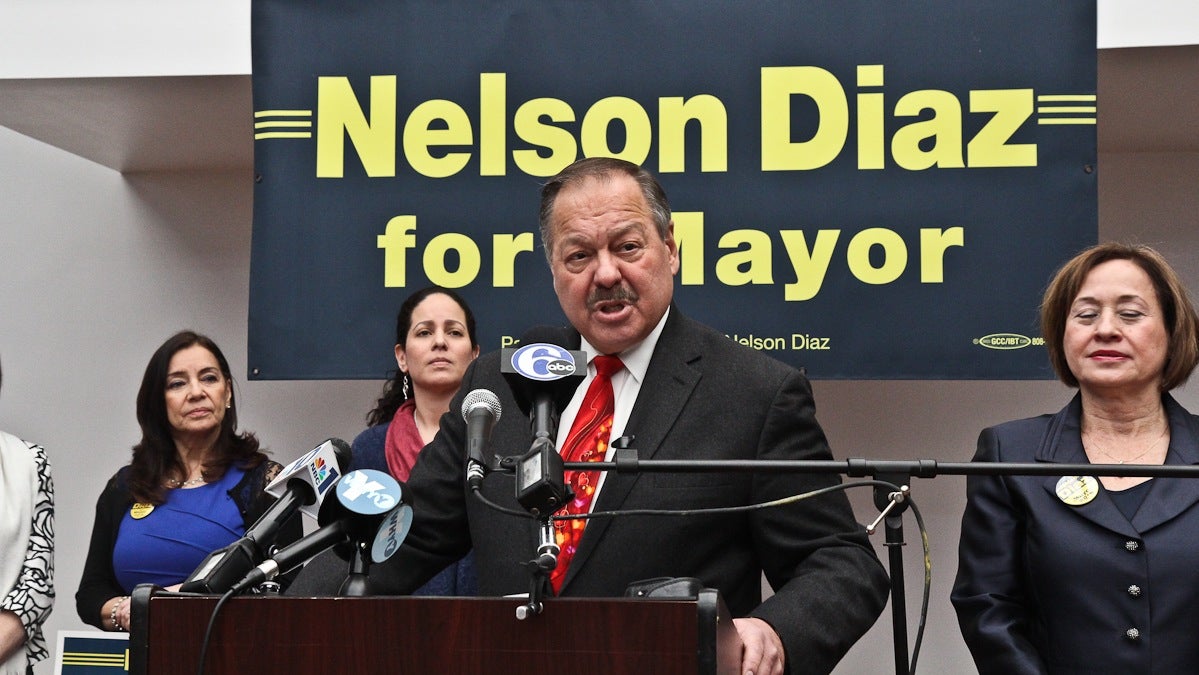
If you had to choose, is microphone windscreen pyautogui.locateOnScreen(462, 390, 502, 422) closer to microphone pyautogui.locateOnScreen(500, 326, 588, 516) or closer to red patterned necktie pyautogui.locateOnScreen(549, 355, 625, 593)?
microphone pyautogui.locateOnScreen(500, 326, 588, 516)

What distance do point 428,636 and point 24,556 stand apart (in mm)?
2572

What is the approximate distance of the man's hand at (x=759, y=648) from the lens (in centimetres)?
178

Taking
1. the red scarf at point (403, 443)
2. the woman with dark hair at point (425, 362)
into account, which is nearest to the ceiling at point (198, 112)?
the woman with dark hair at point (425, 362)

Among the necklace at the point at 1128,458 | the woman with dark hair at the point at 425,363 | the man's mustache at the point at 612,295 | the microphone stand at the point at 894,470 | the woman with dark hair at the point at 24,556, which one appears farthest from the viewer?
the woman with dark hair at the point at 425,363

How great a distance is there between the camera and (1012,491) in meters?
2.65

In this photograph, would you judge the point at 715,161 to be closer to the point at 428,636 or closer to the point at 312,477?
the point at 312,477

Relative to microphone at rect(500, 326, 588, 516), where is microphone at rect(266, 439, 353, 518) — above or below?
below

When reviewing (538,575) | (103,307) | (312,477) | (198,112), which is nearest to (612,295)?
(312,477)

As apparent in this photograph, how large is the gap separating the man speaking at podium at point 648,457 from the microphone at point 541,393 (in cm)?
37

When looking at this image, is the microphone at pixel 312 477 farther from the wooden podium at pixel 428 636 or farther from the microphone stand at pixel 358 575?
the wooden podium at pixel 428 636

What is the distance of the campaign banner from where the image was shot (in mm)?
3670

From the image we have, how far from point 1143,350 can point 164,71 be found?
2763 mm

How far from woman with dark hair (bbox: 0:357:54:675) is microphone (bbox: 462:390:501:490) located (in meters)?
2.42

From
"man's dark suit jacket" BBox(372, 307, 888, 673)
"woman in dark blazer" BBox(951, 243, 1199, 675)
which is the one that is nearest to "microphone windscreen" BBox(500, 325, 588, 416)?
"man's dark suit jacket" BBox(372, 307, 888, 673)
